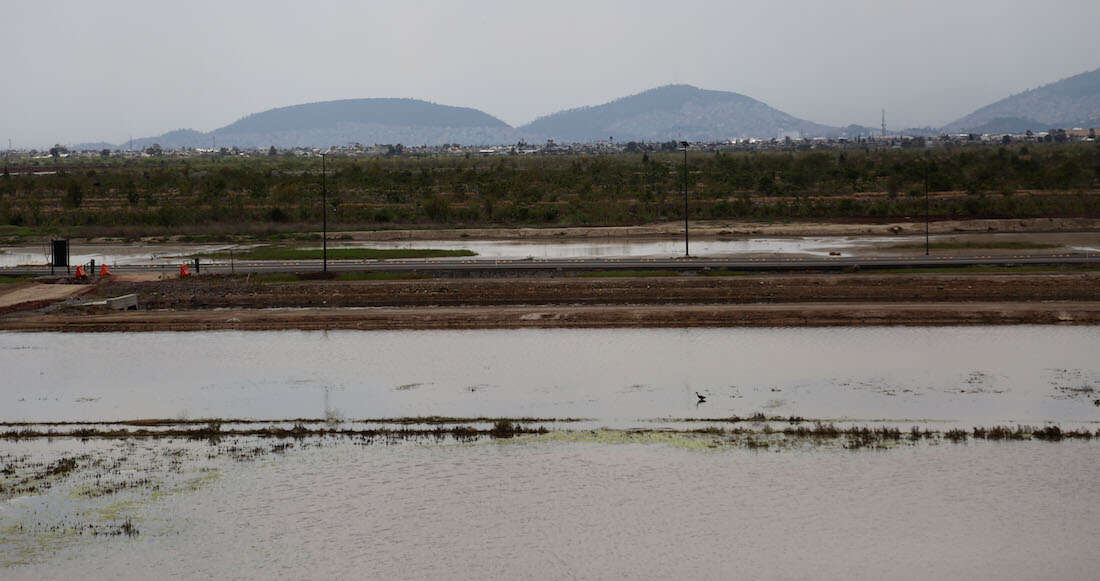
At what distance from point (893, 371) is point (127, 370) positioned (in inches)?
939

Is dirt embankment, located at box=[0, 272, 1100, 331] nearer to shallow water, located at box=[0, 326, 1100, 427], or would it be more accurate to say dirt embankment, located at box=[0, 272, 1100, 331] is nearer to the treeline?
shallow water, located at box=[0, 326, 1100, 427]

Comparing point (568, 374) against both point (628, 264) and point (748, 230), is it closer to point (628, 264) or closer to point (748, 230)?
point (628, 264)

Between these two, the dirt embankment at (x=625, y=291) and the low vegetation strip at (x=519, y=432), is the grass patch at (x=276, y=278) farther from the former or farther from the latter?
the low vegetation strip at (x=519, y=432)

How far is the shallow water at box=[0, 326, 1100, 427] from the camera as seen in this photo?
28453mm

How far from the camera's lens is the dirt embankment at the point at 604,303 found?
134 feet

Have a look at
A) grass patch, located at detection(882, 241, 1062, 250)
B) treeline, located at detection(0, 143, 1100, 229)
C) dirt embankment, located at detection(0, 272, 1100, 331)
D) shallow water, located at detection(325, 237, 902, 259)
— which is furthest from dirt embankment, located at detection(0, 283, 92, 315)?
grass patch, located at detection(882, 241, 1062, 250)

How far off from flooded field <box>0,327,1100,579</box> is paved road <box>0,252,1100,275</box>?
14.6 m

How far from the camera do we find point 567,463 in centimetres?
2420

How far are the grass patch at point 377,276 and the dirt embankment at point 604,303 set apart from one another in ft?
3.36

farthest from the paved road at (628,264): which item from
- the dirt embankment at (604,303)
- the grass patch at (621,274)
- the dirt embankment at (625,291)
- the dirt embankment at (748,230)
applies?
the dirt embankment at (748,230)

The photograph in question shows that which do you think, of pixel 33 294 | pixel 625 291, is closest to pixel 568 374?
pixel 625 291

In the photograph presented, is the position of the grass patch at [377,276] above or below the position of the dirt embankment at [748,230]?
below

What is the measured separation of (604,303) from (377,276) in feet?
40.5

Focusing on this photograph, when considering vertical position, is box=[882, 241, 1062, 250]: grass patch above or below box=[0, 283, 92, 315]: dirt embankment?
above
